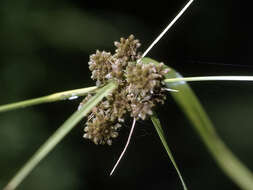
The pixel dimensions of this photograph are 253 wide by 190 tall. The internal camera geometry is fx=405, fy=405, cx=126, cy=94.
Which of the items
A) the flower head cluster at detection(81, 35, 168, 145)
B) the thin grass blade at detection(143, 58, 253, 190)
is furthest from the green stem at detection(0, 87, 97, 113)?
the thin grass blade at detection(143, 58, 253, 190)

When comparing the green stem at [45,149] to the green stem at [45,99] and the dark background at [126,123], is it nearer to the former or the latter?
the green stem at [45,99]

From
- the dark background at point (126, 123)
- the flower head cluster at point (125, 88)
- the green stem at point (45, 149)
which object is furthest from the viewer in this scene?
the dark background at point (126, 123)

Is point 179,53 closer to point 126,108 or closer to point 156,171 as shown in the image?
point 156,171

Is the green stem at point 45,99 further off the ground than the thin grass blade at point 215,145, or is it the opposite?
the green stem at point 45,99

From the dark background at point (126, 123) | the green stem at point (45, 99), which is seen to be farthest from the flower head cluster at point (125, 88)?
the dark background at point (126, 123)

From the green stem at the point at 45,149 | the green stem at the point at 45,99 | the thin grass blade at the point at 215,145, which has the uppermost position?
the green stem at the point at 45,99

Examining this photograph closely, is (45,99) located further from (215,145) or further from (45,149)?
(215,145)

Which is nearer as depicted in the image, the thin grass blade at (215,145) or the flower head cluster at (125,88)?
the thin grass blade at (215,145)
